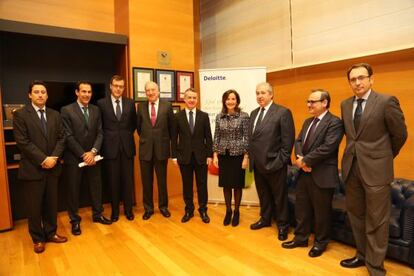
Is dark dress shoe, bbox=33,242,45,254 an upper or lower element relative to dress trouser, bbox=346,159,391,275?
lower

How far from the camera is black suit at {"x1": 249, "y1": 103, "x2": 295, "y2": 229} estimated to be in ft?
10.0

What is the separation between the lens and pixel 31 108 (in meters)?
2.98

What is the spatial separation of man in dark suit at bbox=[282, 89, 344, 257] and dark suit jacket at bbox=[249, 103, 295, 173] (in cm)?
19

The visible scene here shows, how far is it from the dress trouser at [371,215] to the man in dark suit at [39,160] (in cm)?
280

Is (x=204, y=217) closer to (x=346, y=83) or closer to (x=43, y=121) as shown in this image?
(x=43, y=121)

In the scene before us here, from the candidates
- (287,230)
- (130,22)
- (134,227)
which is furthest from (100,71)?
(287,230)

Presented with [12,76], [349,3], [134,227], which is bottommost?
[134,227]

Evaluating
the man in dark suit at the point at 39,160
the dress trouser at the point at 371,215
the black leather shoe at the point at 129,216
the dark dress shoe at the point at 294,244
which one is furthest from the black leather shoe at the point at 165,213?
the dress trouser at the point at 371,215

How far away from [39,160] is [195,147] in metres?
1.63

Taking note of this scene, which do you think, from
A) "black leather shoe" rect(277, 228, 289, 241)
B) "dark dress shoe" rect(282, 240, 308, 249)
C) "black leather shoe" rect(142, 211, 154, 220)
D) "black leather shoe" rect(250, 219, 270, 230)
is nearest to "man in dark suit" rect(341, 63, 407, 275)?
"dark dress shoe" rect(282, 240, 308, 249)

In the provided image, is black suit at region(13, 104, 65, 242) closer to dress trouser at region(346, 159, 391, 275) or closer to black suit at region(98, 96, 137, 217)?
black suit at region(98, 96, 137, 217)

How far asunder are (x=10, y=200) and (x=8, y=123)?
1000mm

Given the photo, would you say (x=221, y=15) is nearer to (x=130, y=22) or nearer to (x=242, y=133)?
(x=130, y=22)

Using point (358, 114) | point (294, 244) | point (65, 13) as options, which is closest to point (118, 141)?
point (65, 13)
